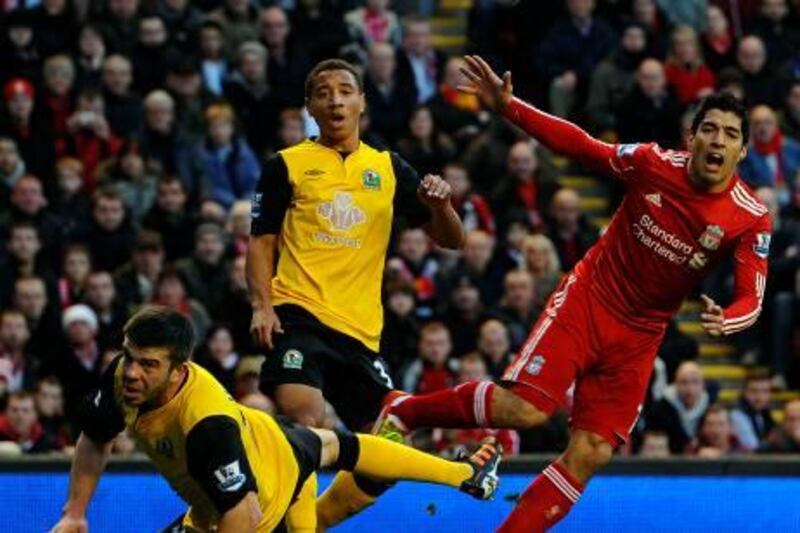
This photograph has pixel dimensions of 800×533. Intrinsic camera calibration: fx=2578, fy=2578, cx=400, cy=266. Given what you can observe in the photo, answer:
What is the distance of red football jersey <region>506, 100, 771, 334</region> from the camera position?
1188cm

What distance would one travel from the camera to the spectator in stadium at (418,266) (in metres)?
17.5

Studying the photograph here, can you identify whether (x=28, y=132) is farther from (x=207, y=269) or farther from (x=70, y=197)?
(x=207, y=269)

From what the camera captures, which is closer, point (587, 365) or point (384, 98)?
point (587, 365)

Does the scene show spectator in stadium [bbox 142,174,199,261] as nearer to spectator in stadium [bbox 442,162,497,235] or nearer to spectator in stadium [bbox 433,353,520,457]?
spectator in stadium [bbox 442,162,497,235]

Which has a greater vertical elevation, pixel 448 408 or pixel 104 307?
pixel 448 408

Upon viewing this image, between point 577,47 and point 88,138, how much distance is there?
4.37 m

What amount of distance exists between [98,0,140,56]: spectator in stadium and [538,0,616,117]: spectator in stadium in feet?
10.7

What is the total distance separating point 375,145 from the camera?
59.1 feet

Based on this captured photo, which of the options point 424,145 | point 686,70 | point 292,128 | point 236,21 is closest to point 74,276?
point 292,128

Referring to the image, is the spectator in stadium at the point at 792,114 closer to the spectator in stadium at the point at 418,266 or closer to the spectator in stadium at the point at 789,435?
the spectator in stadium at the point at 418,266

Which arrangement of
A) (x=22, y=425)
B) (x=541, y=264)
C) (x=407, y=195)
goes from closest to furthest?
1. (x=407, y=195)
2. (x=22, y=425)
3. (x=541, y=264)

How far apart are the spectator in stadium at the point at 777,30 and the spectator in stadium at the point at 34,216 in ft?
21.5

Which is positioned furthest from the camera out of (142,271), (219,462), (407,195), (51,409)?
(142,271)

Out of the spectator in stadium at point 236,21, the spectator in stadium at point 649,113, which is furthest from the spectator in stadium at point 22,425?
the spectator in stadium at point 649,113
